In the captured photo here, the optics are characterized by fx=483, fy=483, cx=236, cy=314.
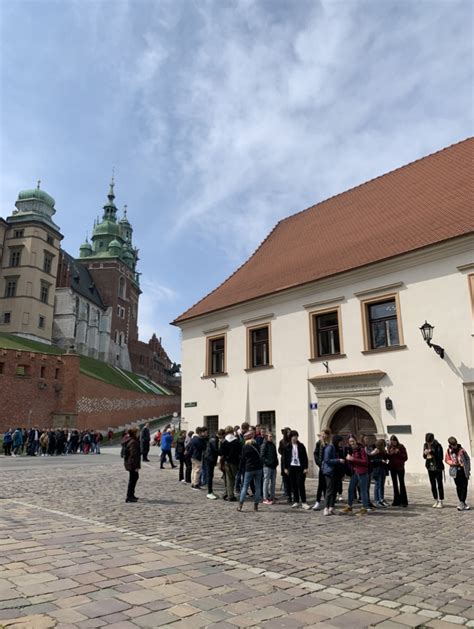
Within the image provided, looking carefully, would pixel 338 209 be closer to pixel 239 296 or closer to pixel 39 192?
pixel 239 296

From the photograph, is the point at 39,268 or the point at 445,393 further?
the point at 39,268

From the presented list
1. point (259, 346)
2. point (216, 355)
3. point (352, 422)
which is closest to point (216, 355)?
point (216, 355)

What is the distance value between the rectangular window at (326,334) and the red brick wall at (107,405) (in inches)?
1146

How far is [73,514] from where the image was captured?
337 inches

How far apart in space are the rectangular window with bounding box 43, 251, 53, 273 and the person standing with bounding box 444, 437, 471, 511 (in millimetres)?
56884

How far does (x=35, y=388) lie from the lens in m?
37.0

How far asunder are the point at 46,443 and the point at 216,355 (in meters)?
14.7

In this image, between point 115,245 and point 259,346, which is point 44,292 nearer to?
point 115,245

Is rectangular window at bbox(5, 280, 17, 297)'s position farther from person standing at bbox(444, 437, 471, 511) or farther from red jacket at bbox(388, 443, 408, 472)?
person standing at bbox(444, 437, 471, 511)

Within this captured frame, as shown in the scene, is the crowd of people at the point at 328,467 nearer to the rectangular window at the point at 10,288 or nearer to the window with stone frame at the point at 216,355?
the window with stone frame at the point at 216,355

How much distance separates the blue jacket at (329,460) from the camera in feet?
31.2

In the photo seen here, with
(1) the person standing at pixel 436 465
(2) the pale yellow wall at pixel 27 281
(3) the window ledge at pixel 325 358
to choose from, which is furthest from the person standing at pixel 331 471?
(2) the pale yellow wall at pixel 27 281

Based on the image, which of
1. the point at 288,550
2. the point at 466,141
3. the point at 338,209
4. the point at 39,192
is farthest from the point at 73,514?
the point at 39,192

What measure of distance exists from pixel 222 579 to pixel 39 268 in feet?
191
